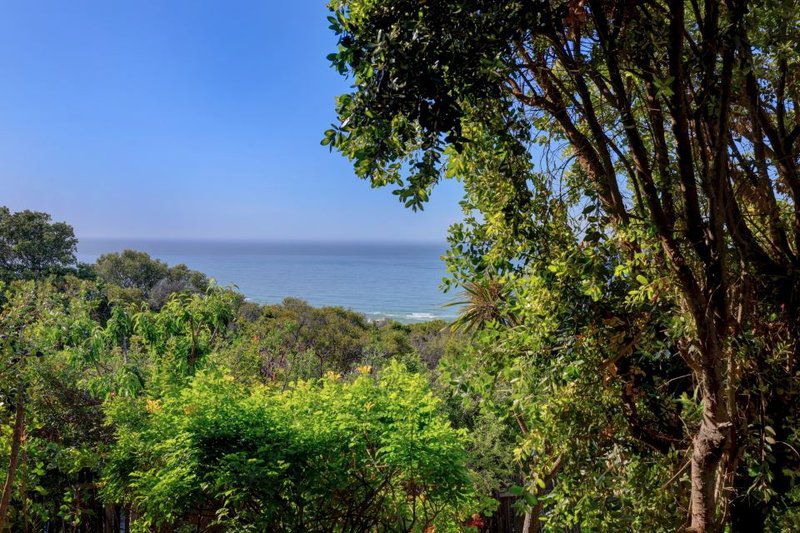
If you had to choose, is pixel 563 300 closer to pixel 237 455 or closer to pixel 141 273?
pixel 237 455

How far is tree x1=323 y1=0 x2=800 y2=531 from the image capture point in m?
1.53

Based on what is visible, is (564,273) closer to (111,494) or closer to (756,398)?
(756,398)

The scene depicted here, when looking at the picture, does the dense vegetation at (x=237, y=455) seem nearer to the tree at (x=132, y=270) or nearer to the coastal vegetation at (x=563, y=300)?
Result: the coastal vegetation at (x=563, y=300)

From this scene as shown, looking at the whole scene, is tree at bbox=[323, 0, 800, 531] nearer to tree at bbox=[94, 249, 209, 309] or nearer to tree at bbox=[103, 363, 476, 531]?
tree at bbox=[103, 363, 476, 531]

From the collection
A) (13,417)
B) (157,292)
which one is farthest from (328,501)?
(157,292)

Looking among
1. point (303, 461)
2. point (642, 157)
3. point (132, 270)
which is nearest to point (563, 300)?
point (642, 157)

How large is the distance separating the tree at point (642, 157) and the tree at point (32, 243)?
25053 mm

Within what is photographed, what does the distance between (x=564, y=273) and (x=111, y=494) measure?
4.02m

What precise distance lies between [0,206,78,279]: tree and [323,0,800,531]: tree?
82.2ft

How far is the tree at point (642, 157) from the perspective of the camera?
1.53m

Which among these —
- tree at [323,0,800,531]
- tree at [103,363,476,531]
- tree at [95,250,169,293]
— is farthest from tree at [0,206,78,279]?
tree at [323,0,800,531]

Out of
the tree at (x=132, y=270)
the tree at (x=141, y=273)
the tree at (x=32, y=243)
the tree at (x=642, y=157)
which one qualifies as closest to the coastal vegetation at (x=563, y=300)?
the tree at (x=642, y=157)

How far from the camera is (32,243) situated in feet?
74.8

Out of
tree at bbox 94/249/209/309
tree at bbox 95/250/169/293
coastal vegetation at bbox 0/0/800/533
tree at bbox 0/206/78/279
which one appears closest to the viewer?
coastal vegetation at bbox 0/0/800/533
